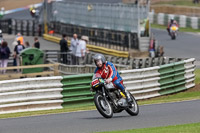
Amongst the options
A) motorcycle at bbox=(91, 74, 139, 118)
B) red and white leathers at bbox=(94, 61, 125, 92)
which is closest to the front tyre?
motorcycle at bbox=(91, 74, 139, 118)

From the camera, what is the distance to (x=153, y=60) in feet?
75.0

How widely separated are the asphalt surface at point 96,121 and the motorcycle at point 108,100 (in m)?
0.16

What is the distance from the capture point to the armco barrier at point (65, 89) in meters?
14.7

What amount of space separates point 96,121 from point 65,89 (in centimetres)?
413

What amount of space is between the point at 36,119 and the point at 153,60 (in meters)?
11.1

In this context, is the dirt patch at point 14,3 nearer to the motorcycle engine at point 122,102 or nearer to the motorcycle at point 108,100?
the motorcycle at point 108,100

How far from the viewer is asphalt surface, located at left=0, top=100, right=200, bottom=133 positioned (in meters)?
10.3

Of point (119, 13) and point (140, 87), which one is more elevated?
point (119, 13)

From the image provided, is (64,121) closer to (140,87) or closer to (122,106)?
(122,106)

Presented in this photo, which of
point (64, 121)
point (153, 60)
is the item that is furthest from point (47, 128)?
point (153, 60)

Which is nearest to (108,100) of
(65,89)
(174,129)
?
(174,129)

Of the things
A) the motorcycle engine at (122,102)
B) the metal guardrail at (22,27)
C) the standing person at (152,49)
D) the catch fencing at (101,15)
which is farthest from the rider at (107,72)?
the metal guardrail at (22,27)

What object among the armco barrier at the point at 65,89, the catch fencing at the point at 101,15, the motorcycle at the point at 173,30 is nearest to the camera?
the armco barrier at the point at 65,89

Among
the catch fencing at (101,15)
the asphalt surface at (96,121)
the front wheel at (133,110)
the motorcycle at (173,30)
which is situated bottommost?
the asphalt surface at (96,121)
